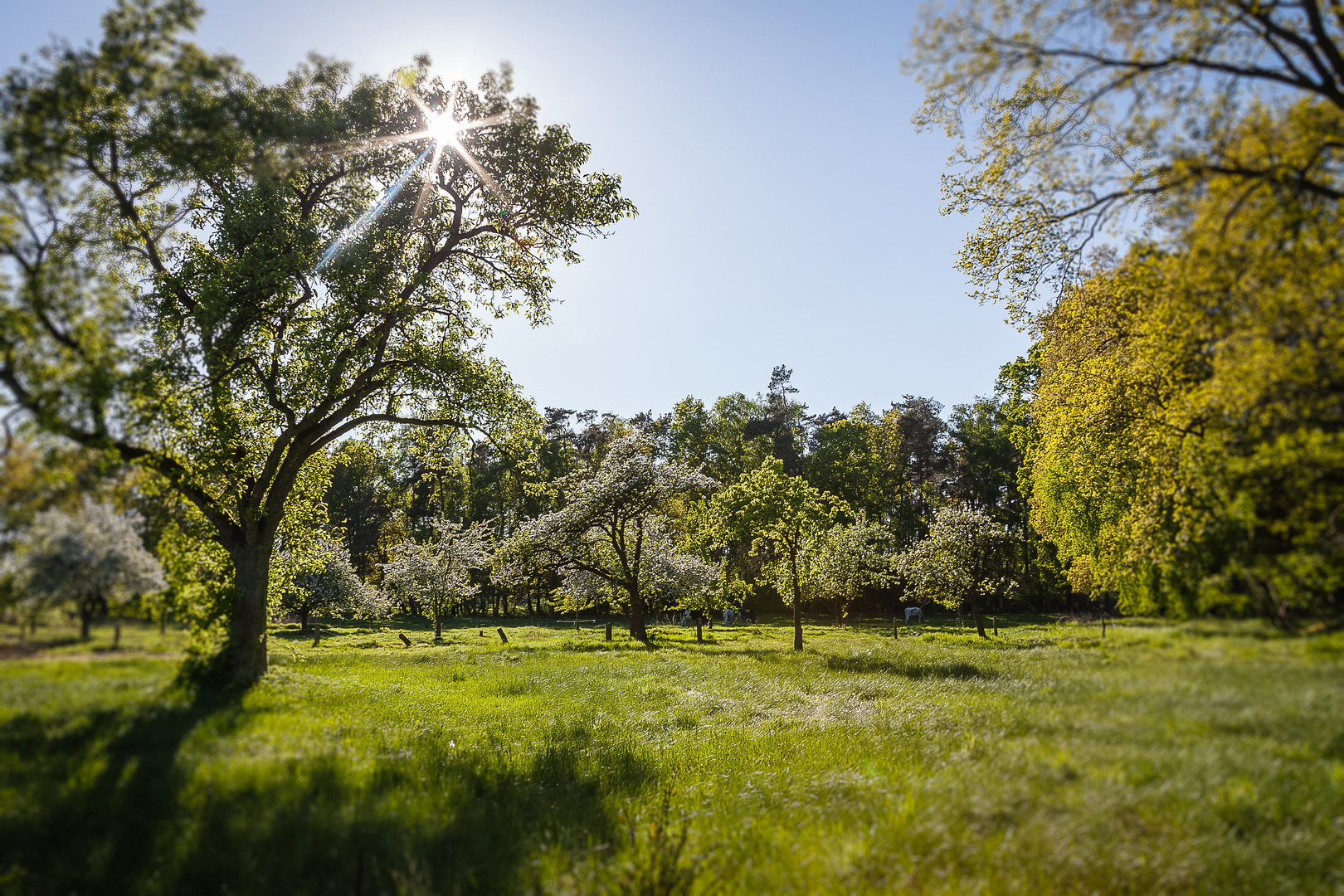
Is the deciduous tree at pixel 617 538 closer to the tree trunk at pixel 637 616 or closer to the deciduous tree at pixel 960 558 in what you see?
the tree trunk at pixel 637 616

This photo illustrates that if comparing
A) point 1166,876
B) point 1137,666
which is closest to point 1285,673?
point 1137,666

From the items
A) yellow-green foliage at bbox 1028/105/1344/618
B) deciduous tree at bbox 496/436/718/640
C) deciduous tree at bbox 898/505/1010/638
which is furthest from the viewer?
deciduous tree at bbox 898/505/1010/638

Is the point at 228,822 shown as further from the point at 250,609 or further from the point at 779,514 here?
the point at 779,514

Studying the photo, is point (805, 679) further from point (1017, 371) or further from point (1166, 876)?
point (1017, 371)

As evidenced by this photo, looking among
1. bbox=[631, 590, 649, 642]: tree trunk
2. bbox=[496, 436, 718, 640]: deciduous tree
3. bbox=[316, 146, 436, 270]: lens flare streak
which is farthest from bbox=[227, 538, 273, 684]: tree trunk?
bbox=[631, 590, 649, 642]: tree trunk

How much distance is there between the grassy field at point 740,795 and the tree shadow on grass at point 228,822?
18 mm

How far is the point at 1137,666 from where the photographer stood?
5312 millimetres

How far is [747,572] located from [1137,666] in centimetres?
4850

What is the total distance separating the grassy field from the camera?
4.14 m

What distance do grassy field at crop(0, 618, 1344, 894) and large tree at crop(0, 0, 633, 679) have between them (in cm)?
230

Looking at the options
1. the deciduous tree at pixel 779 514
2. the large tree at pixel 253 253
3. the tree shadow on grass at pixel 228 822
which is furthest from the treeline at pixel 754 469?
the tree shadow on grass at pixel 228 822

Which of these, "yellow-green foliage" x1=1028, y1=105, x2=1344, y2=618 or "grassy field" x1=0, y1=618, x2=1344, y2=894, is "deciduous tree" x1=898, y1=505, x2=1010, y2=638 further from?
"yellow-green foliage" x1=1028, y1=105, x2=1344, y2=618

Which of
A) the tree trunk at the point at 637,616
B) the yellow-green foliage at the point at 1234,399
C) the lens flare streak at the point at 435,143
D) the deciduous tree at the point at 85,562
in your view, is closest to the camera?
the yellow-green foliage at the point at 1234,399

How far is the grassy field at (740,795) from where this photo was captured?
4137mm
